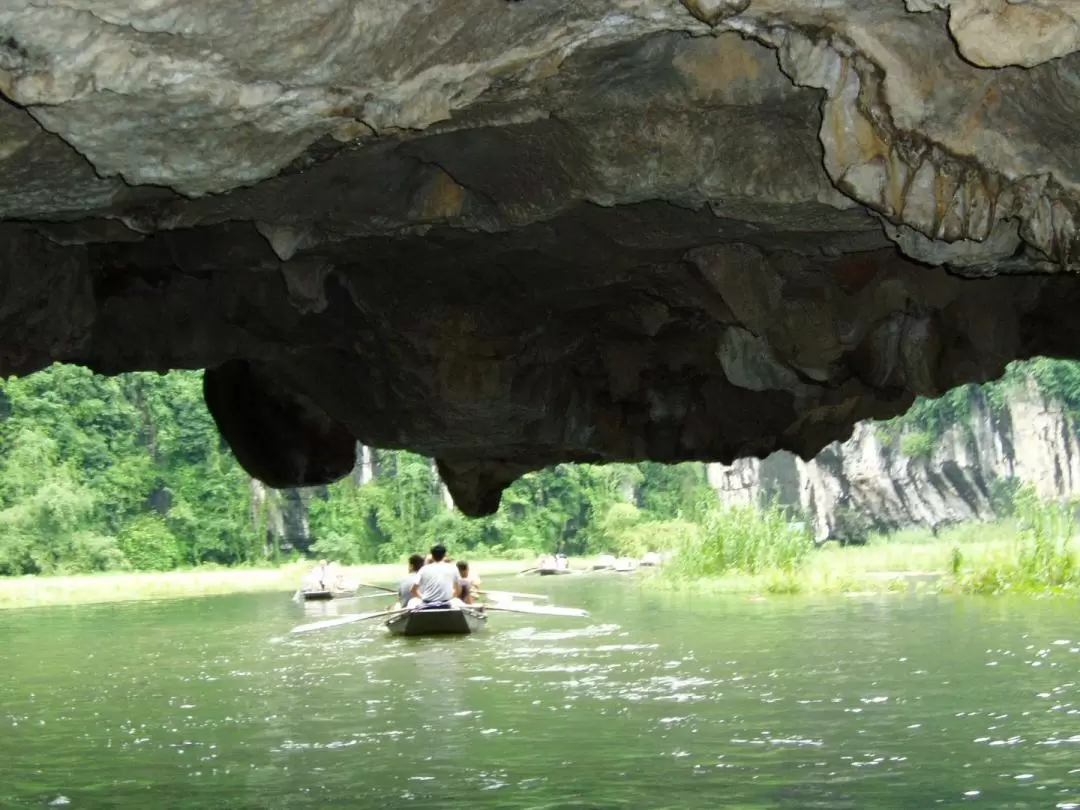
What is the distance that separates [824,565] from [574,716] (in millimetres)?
17808

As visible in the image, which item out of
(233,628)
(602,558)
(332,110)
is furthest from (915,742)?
(602,558)

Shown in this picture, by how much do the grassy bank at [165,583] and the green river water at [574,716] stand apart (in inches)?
557

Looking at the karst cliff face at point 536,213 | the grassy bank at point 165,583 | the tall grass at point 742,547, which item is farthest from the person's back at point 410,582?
→ the grassy bank at point 165,583

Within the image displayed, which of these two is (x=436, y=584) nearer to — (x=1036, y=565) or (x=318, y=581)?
(x=1036, y=565)

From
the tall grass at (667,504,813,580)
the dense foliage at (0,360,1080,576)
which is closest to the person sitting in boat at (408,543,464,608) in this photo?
the tall grass at (667,504,813,580)

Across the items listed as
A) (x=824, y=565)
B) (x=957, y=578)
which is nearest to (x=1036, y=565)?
(x=957, y=578)

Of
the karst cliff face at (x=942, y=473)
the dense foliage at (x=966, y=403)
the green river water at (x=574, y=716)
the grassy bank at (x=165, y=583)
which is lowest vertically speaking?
the green river water at (x=574, y=716)

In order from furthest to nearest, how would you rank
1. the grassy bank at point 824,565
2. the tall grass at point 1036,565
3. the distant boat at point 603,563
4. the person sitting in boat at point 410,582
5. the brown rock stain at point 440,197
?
the distant boat at point 603,563
the grassy bank at point 824,565
the tall grass at point 1036,565
the person sitting in boat at point 410,582
the brown rock stain at point 440,197

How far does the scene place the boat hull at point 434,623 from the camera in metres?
17.9

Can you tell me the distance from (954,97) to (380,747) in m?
7.19

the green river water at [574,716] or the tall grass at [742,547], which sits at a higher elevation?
the tall grass at [742,547]

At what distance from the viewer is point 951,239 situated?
178 inches

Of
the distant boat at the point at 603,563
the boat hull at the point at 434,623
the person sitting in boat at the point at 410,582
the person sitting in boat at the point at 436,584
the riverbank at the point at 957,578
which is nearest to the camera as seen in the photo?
the boat hull at the point at 434,623

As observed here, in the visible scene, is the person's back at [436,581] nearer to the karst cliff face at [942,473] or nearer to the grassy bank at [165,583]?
the grassy bank at [165,583]
